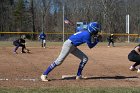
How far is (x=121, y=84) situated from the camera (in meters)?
11.2

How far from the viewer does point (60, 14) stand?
8231 centimetres

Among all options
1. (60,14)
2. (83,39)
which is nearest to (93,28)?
(83,39)

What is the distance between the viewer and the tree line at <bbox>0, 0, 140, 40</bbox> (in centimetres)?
7594

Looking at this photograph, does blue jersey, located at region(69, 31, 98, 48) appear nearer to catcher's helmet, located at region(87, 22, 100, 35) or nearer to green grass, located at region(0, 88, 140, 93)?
catcher's helmet, located at region(87, 22, 100, 35)

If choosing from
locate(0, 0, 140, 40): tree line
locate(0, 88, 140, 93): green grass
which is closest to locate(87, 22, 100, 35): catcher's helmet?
locate(0, 88, 140, 93): green grass

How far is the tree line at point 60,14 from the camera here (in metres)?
75.9

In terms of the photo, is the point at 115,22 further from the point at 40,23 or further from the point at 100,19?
the point at 40,23

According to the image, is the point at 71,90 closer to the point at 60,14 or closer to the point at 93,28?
the point at 93,28

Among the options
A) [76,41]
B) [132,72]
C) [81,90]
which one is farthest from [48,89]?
[132,72]

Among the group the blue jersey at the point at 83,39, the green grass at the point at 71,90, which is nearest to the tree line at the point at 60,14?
the blue jersey at the point at 83,39

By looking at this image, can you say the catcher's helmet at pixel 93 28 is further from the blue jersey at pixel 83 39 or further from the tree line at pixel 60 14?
the tree line at pixel 60 14

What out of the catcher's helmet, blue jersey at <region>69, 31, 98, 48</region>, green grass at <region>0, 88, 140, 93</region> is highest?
the catcher's helmet

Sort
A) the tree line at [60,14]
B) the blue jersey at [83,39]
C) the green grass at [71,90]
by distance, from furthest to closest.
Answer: the tree line at [60,14] → the blue jersey at [83,39] → the green grass at [71,90]

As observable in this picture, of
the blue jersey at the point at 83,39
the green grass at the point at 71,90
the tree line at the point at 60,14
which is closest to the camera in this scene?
the green grass at the point at 71,90
